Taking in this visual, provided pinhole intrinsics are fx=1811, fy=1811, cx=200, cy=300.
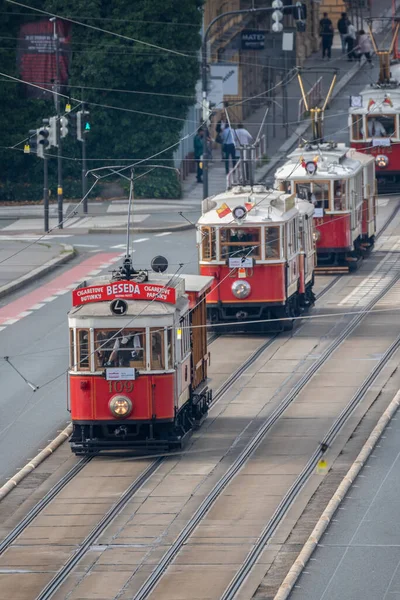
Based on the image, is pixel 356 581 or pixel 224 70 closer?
pixel 356 581

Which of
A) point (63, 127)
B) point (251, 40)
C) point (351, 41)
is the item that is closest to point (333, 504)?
point (63, 127)

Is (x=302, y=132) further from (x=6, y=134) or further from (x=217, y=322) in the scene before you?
(x=217, y=322)

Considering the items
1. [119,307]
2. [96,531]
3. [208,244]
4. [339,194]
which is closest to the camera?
[96,531]

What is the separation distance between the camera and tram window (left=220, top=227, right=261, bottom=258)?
126 ft

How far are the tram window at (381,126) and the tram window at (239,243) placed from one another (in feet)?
77.2

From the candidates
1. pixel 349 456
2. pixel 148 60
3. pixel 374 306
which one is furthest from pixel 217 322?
pixel 148 60

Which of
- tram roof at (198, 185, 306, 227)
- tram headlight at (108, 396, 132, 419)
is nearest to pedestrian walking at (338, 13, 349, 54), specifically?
tram roof at (198, 185, 306, 227)

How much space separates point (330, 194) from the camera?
1857 inches

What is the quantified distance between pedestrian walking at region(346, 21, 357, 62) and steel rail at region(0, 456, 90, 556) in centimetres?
5667

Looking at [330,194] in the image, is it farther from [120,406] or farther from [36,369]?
[120,406]

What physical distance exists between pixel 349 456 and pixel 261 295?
10.6 metres

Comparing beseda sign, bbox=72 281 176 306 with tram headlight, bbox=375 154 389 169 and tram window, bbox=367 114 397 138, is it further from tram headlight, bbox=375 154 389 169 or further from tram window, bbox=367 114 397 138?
tram window, bbox=367 114 397 138

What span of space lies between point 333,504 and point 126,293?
5.19 metres

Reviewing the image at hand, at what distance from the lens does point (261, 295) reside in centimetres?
3853
